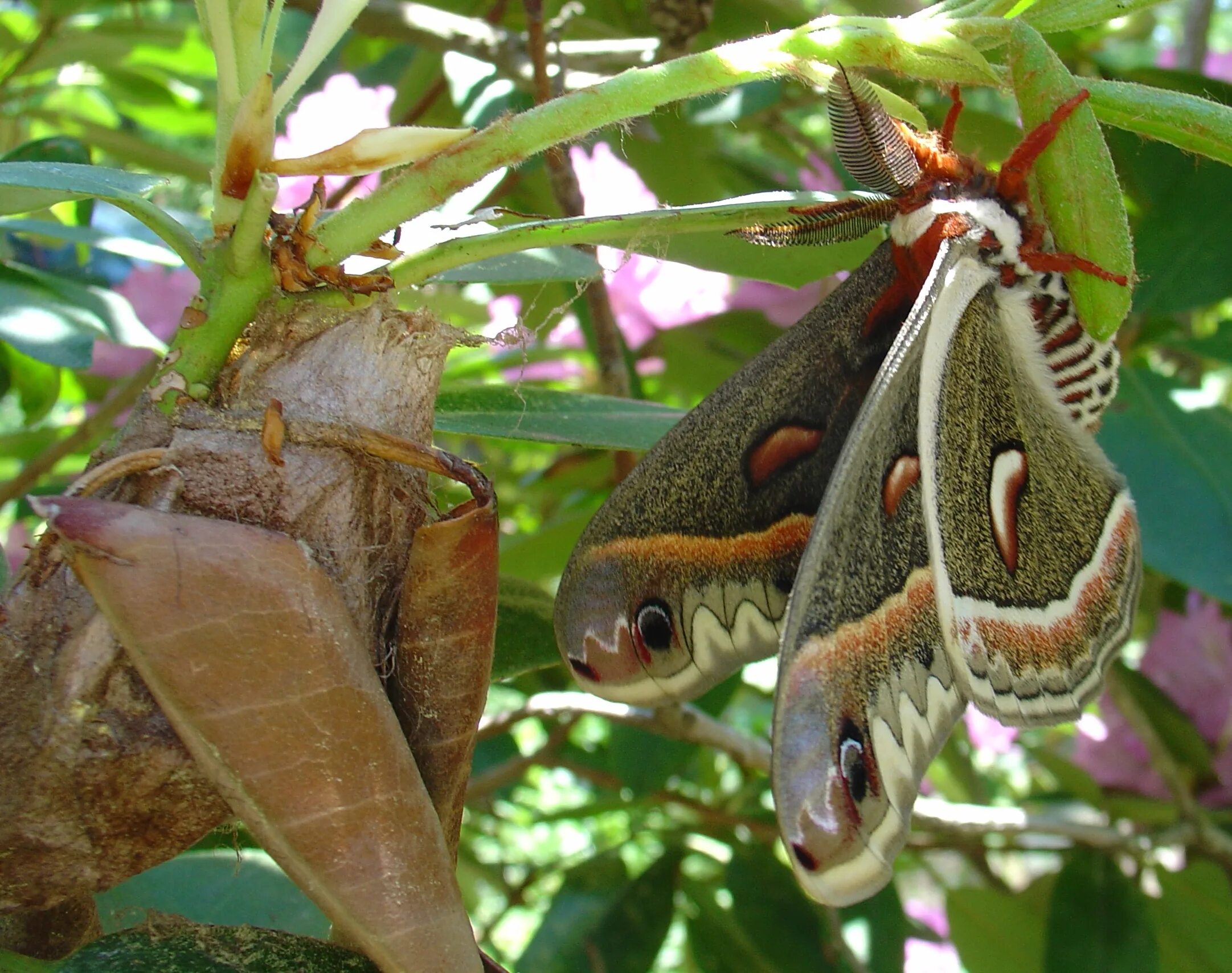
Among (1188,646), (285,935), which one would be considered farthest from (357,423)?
(1188,646)

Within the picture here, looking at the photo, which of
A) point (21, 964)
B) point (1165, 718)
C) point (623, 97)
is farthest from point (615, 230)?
point (1165, 718)

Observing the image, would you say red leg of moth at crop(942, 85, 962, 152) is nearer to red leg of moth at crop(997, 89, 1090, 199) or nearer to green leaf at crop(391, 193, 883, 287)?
red leg of moth at crop(997, 89, 1090, 199)

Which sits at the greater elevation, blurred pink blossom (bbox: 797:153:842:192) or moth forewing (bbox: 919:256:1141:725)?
moth forewing (bbox: 919:256:1141:725)

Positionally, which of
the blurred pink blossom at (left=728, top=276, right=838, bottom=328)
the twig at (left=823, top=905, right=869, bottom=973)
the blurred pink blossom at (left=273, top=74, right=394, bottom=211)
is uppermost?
the blurred pink blossom at (left=273, top=74, right=394, bottom=211)

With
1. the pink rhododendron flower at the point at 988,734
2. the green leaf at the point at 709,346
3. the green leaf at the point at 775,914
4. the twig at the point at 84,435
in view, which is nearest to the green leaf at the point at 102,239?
the twig at the point at 84,435

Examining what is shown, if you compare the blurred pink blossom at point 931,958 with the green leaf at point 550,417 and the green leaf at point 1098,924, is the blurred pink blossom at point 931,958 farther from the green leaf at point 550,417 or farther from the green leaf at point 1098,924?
the green leaf at point 550,417

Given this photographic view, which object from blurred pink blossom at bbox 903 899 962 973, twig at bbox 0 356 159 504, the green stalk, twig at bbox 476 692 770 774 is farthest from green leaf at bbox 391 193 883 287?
blurred pink blossom at bbox 903 899 962 973

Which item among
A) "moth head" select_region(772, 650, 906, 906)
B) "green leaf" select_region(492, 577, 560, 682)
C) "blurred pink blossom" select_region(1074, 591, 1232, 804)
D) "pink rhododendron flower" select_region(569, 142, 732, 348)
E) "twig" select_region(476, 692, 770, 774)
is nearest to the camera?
"moth head" select_region(772, 650, 906, 906)

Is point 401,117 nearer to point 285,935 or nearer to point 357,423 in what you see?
point 357,423
